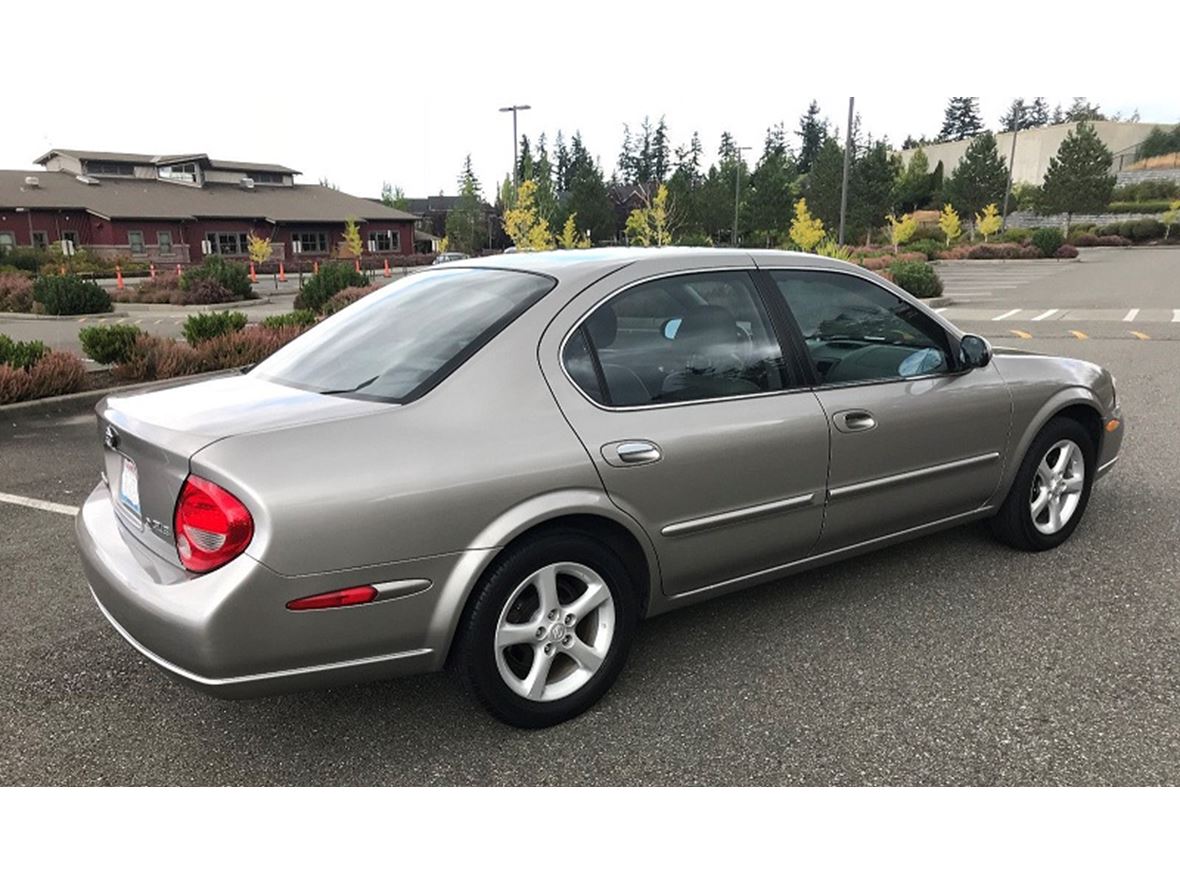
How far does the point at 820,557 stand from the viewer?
12.0ft

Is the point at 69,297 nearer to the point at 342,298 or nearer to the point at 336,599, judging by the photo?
the point at 342,298

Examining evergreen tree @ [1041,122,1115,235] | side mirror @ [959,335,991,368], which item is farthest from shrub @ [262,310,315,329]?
evergreen tree @ [1041,122,1115,235]

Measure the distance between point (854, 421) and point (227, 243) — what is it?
54.8 meters

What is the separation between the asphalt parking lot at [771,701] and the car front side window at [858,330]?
3.43 feet

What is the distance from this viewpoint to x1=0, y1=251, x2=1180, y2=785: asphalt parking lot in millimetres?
2719

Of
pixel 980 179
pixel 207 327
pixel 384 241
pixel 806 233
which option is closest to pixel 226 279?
pixel 207 327

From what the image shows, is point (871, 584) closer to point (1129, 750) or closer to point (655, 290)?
point (1129, 750)

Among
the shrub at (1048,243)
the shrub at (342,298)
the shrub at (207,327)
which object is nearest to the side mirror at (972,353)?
the shrub at (207,327)

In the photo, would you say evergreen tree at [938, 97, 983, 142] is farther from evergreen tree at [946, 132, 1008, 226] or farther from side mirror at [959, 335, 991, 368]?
side mirror at [959, 335, 991, 368]

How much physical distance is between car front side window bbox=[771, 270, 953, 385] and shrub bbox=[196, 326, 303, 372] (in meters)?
8.18

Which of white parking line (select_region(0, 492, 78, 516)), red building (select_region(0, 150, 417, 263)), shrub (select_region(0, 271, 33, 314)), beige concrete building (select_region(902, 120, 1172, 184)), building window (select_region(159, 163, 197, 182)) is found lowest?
white parking line (select_region(0, 492, 78, 516))

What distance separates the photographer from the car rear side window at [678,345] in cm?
305
